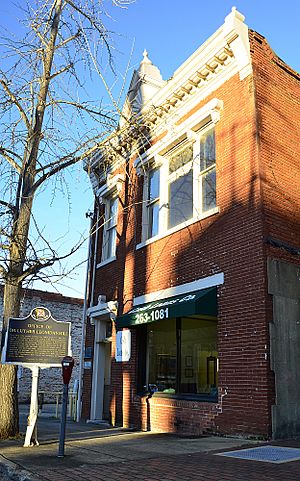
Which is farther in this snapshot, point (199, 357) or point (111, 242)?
point (111, 242)

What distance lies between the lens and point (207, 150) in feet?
37.9

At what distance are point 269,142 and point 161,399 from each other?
245 inches

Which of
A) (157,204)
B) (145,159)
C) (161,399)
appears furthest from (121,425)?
(145,159)

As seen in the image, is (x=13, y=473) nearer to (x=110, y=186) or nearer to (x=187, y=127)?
(x=187, y=127)

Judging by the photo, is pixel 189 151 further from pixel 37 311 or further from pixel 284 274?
pixel 37 311

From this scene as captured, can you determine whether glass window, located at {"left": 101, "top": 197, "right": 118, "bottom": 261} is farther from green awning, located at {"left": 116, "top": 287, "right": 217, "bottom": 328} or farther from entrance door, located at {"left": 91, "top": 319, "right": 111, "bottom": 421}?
green awning, located at {"left": 116, "top": 287, "right": 217, "bottom": 328}

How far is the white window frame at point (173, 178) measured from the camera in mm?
11359

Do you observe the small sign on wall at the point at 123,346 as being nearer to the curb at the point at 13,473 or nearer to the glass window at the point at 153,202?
the glass window at the point at 153,202

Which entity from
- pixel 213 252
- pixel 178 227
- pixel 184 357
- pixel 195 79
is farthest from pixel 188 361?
pixel 195 79

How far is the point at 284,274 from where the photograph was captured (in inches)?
362

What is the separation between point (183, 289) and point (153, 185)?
3.80 meters

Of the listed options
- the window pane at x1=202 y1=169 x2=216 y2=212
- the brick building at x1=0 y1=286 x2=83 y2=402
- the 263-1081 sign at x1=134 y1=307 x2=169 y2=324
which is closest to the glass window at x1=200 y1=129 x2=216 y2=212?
the window pane at x1=202 y1=169 x2=216 y2=212

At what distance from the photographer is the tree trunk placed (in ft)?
29.7

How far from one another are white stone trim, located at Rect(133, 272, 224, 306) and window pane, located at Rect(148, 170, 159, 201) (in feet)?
9.34
